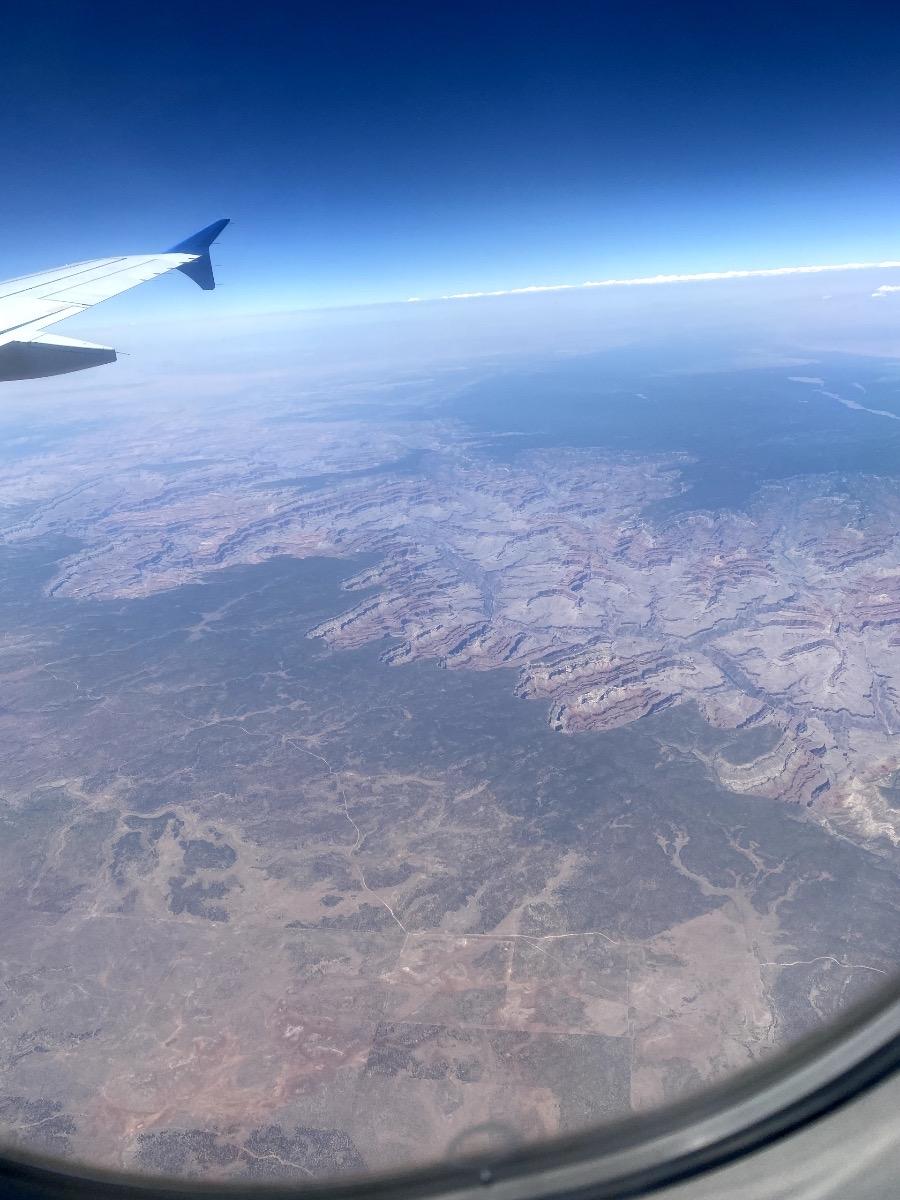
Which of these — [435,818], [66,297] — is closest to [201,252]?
[66,297]

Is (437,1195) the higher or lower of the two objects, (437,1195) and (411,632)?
the higher

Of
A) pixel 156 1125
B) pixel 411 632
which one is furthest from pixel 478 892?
pixel 411 632

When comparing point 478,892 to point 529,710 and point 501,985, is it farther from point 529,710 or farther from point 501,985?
point 529,710

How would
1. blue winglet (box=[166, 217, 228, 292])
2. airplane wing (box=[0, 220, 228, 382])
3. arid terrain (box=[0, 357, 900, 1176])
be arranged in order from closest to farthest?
airplane wing (box=[0, 220, 228, 382]) → blue winglet (box=[166, 217, 228, 292]) → arid terrain (box=[0, 357, 900, 1176])

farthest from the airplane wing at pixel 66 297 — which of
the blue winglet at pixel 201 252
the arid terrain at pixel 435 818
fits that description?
the arid terrain at pixel 435 818

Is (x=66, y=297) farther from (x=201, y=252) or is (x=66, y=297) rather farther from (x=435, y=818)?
(x=435, y=818)

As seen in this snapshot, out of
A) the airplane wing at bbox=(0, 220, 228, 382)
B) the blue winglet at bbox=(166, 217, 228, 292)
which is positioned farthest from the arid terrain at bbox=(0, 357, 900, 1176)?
the blue winglet at bbox=(166, 217, 228, 292)

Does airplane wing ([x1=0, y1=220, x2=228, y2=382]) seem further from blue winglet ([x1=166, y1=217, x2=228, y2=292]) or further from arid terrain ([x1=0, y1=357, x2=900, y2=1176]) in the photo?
arid terrain ([x1=0, y1=357, x2=900, y2=1176])
